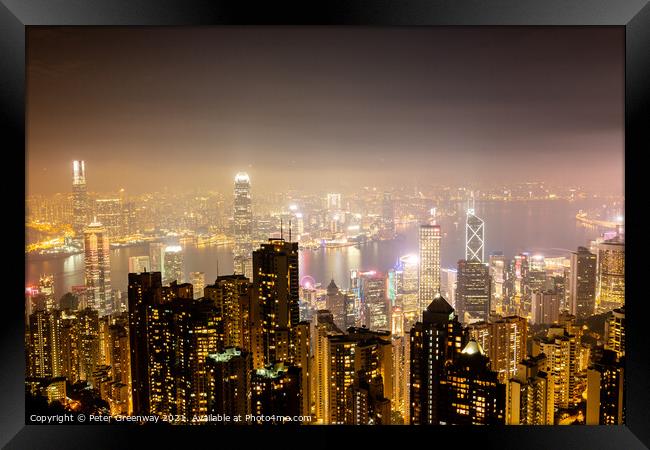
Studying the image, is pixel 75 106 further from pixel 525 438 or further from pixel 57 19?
pixel 525 438

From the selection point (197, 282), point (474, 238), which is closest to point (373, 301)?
point (474, 238)

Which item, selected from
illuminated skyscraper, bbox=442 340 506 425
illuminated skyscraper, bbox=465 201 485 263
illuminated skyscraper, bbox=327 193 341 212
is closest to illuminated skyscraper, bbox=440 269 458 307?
illuminated skyscraper, bbox=465 201 485 263

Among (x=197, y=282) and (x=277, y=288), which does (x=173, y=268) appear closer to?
(x=197, y=282)

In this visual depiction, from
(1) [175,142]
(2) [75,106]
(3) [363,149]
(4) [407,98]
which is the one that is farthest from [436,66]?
(2) [75,106]

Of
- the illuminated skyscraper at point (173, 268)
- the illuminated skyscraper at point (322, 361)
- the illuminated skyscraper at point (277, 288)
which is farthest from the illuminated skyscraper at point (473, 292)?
the illuminated skyscraper at point (173, 268)

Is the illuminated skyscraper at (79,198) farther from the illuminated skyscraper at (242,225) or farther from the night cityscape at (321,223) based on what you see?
the illuminated skyscraper at (242,225)

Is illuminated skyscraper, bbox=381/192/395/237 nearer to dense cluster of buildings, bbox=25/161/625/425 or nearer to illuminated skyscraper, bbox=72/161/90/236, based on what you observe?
dense cluster of buildings, bbox=25/161/625/425
